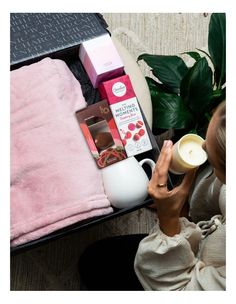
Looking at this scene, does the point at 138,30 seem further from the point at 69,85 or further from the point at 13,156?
the point at 13,156

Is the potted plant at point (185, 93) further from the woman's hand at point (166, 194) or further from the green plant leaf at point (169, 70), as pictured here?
the woman's hand at point (166, 194)

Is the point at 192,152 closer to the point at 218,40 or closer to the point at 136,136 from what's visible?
the point at 136,136

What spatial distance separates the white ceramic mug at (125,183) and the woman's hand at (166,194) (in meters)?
0.03

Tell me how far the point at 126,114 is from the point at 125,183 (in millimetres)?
177

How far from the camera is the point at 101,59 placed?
1.04 meters

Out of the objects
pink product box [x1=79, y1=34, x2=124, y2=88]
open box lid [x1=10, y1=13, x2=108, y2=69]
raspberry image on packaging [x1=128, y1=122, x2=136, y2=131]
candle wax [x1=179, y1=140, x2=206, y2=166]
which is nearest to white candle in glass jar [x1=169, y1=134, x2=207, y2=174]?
candle wax [x1=179, y1=140, x2=206, y2=166]

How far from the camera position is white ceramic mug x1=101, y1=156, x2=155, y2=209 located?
98 centimetres

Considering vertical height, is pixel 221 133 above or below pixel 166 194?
above

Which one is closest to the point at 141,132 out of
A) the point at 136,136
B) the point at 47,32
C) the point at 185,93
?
the point at 136,136

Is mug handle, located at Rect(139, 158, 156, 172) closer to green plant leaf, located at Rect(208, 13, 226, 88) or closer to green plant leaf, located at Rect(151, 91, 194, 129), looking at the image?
green plant leaf, located at Rect(151, 91, 194, 129)

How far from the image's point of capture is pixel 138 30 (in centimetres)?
171

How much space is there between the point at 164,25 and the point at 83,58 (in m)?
0.75

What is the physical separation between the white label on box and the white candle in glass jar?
90 millimetres

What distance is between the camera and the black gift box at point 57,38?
1.05 m
